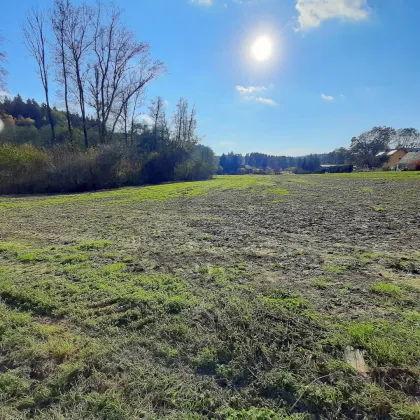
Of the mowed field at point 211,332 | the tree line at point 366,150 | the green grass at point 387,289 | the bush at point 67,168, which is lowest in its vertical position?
→ the mowed field at point 211,332

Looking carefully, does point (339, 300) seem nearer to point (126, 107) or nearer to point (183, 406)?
point (183, 406)

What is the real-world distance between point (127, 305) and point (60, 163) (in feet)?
68.3

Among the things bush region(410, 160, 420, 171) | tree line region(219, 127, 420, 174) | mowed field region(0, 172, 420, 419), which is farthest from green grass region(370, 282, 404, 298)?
tree line region(219, 127, 420, 174)

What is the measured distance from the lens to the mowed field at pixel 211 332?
1852mm

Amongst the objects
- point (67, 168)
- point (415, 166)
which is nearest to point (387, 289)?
point (67, 168)

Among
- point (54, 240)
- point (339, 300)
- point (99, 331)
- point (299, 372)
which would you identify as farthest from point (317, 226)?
point (54, 240)

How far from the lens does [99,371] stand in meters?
2.13

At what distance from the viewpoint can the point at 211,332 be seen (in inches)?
103

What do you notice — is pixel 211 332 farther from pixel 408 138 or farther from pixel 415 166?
pixel 408 138

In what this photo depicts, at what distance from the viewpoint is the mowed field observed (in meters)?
1.85

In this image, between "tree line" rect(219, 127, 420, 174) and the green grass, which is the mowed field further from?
"tree line" rect(219, 127, 420, 174)

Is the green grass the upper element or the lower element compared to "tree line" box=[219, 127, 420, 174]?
lower

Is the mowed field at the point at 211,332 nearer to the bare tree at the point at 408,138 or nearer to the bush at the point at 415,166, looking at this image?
the bush at the point at 415,166

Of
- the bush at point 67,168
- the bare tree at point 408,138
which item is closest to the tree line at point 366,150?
the bare tree at point 408,138
